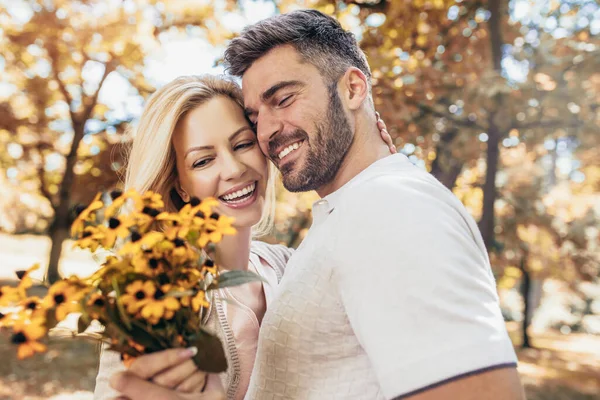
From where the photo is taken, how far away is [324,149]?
196 cm

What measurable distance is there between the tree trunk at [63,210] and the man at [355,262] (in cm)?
967

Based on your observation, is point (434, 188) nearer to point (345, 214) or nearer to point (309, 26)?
point (345, 214)

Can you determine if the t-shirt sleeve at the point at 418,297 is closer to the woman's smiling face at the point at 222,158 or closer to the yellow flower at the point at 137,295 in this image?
the yellow flower at the point at 137,295

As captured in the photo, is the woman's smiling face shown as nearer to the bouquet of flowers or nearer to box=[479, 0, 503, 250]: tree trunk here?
the bouquet of flowers

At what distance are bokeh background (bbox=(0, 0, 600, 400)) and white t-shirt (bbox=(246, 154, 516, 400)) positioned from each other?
0.67 metres

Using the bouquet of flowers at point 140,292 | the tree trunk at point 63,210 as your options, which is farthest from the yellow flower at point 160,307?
the tree trunk at point 63,210

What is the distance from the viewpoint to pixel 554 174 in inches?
834

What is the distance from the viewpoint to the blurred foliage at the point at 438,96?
525cm

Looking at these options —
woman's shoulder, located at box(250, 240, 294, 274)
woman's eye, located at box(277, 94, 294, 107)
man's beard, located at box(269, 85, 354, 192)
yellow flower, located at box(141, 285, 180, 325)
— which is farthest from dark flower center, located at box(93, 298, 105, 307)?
woman's shoulder, located at box(250, 240, 294, 274)

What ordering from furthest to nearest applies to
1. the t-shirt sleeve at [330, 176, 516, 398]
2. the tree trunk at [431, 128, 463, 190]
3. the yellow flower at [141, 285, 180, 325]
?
the tree trunk at [431, 128, 463, 190] < the t-shirt sleeve at [330, 176, 516, 398] < the yellow flower at [141, 285, 180, 325]

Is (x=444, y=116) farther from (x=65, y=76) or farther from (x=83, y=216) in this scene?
(x=65, y=76)

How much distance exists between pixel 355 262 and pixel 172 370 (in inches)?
19.6

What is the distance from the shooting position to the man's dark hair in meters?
2.04

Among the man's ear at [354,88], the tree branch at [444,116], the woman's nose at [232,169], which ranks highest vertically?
the man's ear at [354,88]
